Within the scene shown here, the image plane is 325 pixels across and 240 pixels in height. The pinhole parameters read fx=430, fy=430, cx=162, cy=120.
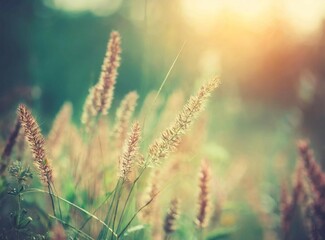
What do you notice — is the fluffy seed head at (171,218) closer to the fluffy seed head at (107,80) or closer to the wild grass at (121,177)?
the wild grass at (121,177)

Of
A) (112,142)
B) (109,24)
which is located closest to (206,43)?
(109,24)

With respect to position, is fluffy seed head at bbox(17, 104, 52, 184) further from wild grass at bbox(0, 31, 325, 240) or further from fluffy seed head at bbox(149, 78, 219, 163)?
fluffy seed head at bbox(149, 78, 219, 163)

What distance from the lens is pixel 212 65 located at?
11.2 feet

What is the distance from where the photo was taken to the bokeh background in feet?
10.2

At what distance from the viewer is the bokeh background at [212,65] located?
10.2 feet

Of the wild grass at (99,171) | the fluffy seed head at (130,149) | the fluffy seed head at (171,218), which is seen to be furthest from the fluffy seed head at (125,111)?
the fluffy seed head at (130,149)

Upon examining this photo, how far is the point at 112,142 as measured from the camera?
7.62 ft

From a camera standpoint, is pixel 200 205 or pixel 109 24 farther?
pixel 109 24

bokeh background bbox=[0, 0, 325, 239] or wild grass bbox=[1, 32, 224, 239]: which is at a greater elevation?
bokeh background bbox=[0, 0, 325, 239]

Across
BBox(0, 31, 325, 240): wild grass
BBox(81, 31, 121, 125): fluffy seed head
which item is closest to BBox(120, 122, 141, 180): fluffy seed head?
BBox(0, 31, 325, 240): wild grass

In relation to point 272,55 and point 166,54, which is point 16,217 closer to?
point 166,54

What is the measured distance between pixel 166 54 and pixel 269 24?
584 cm

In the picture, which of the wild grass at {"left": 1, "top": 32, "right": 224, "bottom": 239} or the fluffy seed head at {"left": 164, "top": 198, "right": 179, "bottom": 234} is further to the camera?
the fluffy seed head at {"left": 164, "top": 198, "right": 179, "bottom": 234}

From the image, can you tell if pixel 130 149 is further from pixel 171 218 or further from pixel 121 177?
pixel 171 218
